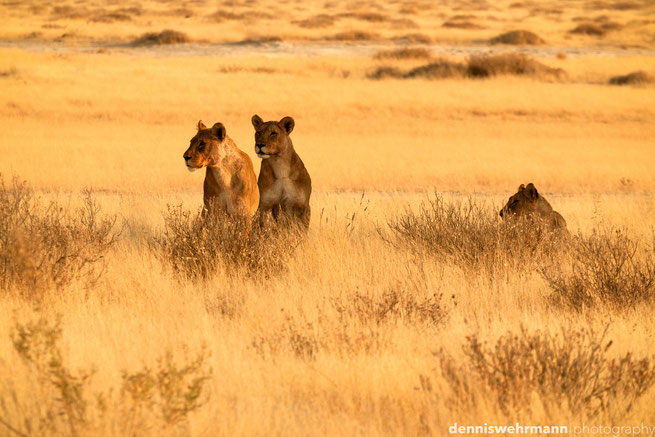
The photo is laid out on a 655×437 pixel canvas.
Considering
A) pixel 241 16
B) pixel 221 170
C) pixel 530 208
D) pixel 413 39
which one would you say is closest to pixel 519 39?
pixel 413 39

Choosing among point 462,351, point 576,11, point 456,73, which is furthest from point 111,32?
point 462,351

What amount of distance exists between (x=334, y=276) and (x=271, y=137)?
4.84ft

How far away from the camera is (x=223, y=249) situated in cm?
875

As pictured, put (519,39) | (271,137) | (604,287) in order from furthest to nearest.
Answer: (519,39) → (271,137) → (604,287)

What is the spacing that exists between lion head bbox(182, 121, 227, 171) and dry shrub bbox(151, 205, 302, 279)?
20.0 inches

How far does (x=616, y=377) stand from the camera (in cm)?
566

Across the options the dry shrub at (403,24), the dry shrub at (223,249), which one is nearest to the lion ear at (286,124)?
the dry shrub at (223,249)

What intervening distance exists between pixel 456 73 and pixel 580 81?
463 cm

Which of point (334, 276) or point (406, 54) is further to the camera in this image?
point (406, 54)

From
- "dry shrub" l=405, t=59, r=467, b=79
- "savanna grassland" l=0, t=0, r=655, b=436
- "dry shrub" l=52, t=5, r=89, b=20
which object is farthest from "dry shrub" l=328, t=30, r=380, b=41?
"savanna grassland" l=0, t=0, r=655, b=436

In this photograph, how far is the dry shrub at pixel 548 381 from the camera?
5445 mm

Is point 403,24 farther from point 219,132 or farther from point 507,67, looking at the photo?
point 219,132

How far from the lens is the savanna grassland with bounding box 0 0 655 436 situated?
5.45 m

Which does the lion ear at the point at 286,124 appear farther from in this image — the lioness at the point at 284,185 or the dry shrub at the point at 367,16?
the dry shrub at the point at 367,16
